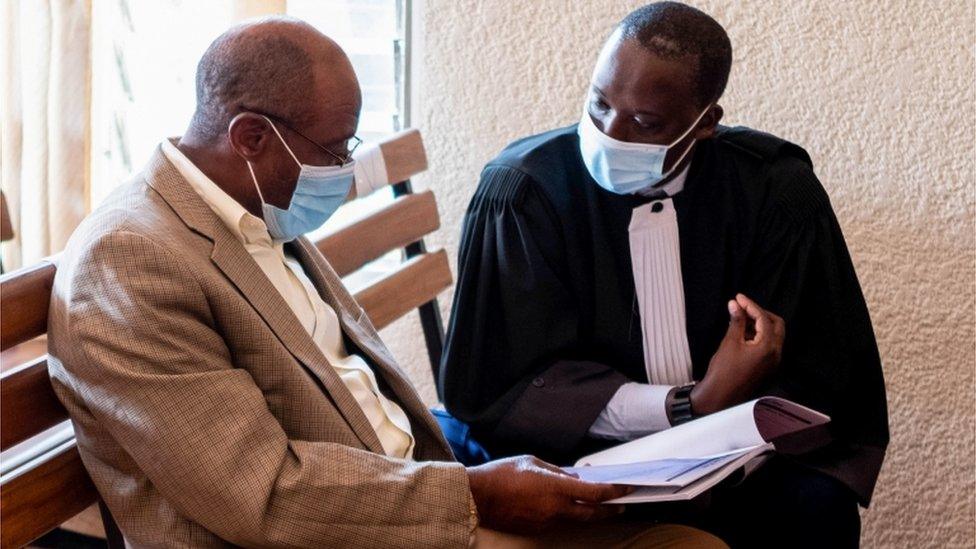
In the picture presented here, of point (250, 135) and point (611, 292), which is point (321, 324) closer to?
point (250, 135)

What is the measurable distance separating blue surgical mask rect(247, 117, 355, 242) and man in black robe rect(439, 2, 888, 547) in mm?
420

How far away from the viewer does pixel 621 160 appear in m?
2.05

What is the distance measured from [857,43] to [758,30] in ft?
0.69

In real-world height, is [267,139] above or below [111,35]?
above

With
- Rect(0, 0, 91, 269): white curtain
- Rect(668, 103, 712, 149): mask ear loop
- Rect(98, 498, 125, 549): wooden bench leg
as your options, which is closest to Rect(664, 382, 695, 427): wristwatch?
Rect(668, 103, 712, 149): mask ear loop

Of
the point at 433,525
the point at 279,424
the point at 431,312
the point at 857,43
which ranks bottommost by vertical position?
the point at 431,312

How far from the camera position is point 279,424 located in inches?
60.4

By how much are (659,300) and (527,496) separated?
58 cm

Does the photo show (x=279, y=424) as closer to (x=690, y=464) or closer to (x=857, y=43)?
(x=690, y=464)

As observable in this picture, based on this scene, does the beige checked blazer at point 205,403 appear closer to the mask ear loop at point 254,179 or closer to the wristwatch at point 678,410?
the mask ear loop at point 254,179

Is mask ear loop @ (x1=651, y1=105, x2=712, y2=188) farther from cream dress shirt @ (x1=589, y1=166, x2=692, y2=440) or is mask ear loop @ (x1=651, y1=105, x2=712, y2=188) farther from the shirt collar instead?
the shirt collar

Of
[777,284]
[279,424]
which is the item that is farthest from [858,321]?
[279,424]

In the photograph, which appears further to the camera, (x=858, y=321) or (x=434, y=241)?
(x=434, y=241)

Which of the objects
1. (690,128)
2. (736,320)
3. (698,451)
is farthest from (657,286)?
(698,451)
